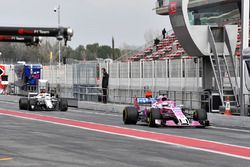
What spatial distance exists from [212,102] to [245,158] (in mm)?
13707

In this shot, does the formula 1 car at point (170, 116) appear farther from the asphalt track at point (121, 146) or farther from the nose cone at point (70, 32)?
the nose cone at point (70, 32)

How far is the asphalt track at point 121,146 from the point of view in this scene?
36.0 ft

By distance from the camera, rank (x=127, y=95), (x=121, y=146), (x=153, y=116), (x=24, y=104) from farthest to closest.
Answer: (x=127, y=95)
(x=24, y=104)
(x=153, y=116)
(x=121, y=146)

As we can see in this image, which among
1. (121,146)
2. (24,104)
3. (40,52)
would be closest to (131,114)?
(121,146)

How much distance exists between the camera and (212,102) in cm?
2550

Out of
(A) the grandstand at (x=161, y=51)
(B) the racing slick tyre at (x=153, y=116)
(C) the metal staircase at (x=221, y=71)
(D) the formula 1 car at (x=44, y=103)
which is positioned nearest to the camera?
(B) the racing slick tyre at (x=153, y=116)

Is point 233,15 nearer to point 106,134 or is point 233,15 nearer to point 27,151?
point 106,134

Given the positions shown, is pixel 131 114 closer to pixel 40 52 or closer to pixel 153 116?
pixel 153 116

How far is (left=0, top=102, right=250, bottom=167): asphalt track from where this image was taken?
1097 centimetres

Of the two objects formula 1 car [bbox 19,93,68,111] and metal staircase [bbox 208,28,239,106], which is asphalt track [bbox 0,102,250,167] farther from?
formula 1 car [bbox 19,93,68,111]

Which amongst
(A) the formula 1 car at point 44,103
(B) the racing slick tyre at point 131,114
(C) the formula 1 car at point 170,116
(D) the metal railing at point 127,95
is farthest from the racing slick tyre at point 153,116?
(A) the formula 1 car at point 44,103

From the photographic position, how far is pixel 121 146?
13680 mm

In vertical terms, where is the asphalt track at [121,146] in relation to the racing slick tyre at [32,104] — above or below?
below

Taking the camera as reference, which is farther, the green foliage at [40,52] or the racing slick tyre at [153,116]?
the green foliage at [40,52]
